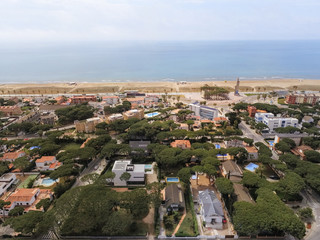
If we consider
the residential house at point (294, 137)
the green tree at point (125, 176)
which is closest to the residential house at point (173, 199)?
the green tree at point (125, 176)

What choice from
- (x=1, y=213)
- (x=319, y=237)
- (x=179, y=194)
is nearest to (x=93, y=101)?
(x=1, y=213)

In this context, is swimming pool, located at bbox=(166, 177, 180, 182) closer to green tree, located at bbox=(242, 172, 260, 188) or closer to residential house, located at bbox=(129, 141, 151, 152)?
residential house, located at bbox=(129, 141, 151, 152)

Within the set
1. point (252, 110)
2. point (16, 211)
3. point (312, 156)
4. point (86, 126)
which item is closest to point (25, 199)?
point (16, 211)

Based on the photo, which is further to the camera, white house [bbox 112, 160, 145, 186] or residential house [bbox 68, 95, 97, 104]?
residential house [bbox 68, 95, 97, 104]

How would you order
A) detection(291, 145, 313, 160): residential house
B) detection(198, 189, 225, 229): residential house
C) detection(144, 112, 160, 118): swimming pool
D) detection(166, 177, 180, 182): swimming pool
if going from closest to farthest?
1. detection(198, 189, 225, 229): residential house
2. detection(166, 177, 180, 182): swimming pool
3. detection(291, 145, 313, 160): residential house
4. detection(144, 112, 160, 118): swimming pool

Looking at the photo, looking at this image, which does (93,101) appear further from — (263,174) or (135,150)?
(263,174)

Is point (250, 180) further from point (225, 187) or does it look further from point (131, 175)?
point (131, 175)

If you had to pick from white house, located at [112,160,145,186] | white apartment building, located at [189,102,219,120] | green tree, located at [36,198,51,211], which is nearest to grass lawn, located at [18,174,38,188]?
green tree, located at [36,198,51,211]
